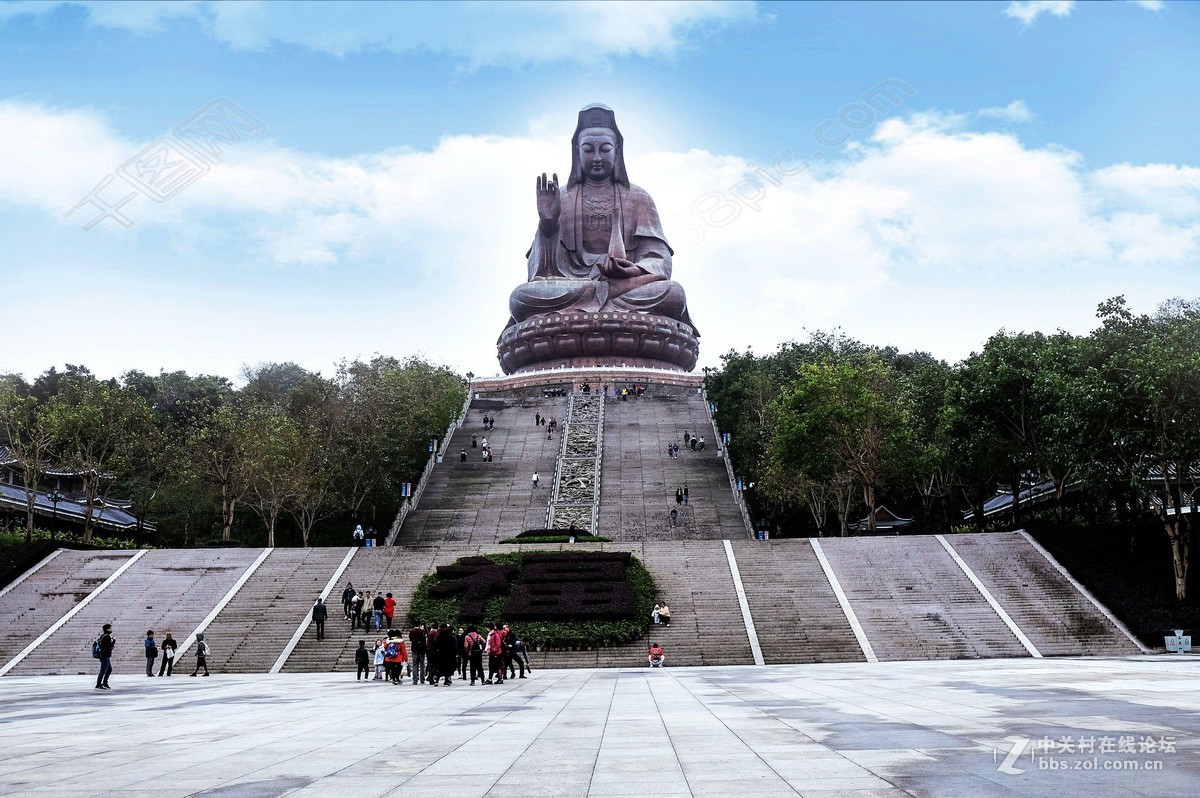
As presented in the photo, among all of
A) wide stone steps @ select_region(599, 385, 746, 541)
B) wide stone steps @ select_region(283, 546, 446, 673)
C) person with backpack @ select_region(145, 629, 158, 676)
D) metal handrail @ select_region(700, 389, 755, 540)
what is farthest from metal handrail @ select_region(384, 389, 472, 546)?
person with backpack @ select_region(145, 629, 158, 676)

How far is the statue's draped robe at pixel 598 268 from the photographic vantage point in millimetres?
58938

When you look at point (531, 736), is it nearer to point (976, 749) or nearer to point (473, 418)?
point (976, 749)

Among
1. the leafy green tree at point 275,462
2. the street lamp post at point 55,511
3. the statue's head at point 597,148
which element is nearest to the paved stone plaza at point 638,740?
the leafy green tree at point 275,462

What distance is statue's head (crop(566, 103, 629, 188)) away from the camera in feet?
197

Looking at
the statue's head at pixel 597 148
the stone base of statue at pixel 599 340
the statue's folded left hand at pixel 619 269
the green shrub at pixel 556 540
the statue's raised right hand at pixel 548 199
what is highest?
the statue's head at pixel 597 148

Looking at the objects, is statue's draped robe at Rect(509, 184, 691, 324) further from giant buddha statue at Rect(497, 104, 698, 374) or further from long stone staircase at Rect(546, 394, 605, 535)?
long stone staircase at Rect(546, 394, 605, 535)

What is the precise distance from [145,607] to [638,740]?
2097 cm

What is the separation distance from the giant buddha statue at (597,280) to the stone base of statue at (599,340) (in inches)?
2.4

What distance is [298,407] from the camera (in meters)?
47.0

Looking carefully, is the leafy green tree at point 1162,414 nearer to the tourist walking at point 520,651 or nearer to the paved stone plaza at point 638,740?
the paved stone plaza at point 638,740

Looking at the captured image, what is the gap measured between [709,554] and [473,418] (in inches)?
956

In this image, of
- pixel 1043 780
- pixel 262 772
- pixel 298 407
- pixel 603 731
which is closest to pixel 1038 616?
pixel 603 731

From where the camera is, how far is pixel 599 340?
58.2 m

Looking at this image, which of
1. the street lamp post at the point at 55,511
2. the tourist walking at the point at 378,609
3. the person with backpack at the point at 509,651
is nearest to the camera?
the person with backpack at the point at 509,651
